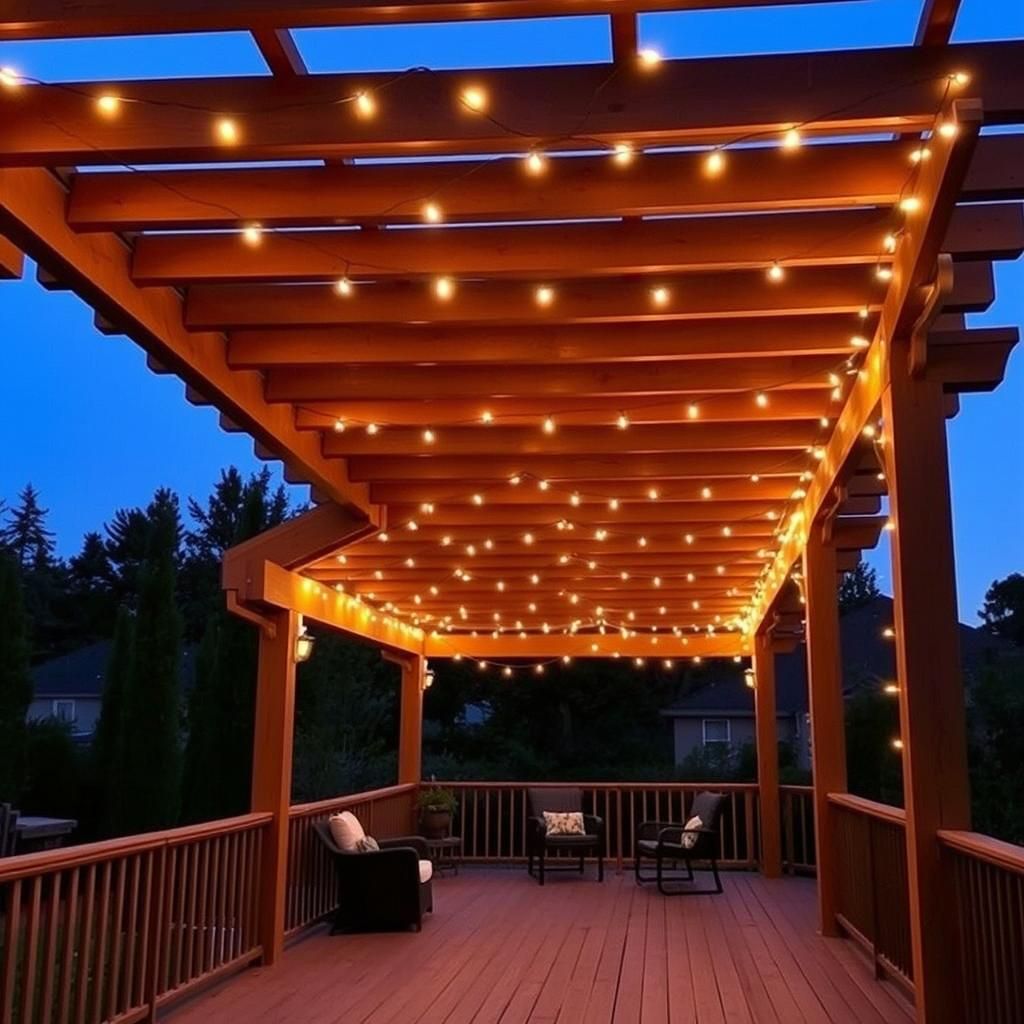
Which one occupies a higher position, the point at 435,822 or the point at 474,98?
the point at 474,98

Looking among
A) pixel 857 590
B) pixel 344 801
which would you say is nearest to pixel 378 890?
pixel 344 801

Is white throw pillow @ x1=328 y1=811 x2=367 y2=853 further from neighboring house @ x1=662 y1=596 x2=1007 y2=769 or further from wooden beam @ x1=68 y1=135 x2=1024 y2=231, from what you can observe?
neighboring house @ x1=662 y1=596 x2=1007 y2=769

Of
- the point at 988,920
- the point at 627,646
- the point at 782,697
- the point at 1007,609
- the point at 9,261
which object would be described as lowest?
the point at 988,920

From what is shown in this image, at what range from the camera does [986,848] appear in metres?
3.25

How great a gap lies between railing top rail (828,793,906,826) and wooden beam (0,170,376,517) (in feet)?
11.0

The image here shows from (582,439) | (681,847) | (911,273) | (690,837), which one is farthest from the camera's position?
(690,837)

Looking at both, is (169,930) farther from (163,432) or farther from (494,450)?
(163,432)

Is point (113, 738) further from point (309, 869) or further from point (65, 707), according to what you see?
point (309, 869)

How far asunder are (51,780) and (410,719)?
6422 mm

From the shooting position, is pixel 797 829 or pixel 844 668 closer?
pixel 797 829

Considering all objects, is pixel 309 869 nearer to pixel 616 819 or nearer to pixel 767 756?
pixel 616 819

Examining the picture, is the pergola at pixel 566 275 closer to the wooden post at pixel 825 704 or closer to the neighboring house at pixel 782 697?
the wooden post at pixel 825 704

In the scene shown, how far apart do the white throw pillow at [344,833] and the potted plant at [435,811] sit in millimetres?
3357

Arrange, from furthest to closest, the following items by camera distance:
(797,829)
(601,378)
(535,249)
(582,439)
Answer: (797,829) < (582,439) < (601,378) < (535,249)
